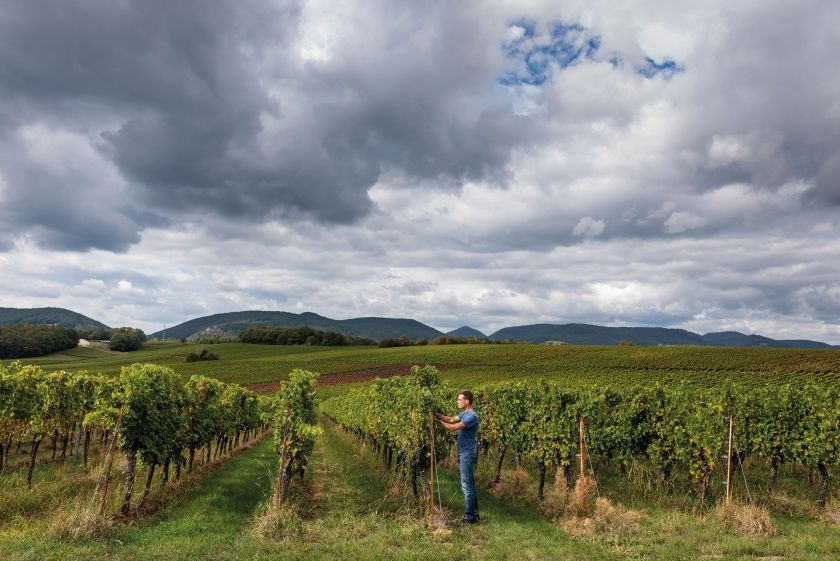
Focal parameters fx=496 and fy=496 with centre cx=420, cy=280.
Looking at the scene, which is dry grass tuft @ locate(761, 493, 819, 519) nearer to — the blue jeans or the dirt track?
the blue jeans

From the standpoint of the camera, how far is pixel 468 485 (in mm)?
12094

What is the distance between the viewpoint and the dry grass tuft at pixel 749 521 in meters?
11.2

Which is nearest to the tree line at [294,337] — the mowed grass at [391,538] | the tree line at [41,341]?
the tree line at [41,341]

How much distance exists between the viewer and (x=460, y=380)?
212 ft

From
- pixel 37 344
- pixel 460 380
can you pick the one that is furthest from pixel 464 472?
pixel 37 344

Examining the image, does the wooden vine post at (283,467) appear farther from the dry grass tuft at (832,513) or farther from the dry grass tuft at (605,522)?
the dry grass tuft at (832,513)

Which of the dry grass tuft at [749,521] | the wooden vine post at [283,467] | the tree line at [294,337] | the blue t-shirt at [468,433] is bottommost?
the dry grass tuft at [749,521]

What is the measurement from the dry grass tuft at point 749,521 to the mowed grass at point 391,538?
241 mm

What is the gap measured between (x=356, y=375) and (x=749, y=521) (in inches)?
2771

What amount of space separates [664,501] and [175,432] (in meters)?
15.5

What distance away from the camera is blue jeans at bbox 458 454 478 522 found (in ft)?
39.4

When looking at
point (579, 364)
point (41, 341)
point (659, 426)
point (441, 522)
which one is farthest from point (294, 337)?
point (441, 522)

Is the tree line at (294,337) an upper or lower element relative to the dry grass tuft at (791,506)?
upper

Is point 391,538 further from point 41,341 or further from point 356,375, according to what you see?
point 41,341
